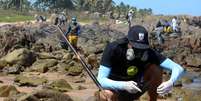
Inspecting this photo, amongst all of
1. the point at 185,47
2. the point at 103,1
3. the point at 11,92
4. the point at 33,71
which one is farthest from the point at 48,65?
the point at 103,1

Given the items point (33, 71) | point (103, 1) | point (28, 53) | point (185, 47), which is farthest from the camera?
point (103, 1)

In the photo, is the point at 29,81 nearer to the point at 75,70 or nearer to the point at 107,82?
the point at 75,70

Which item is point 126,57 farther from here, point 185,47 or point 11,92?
point 185,47

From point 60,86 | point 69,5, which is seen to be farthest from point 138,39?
point 69,5

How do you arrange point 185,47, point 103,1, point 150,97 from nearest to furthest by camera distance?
point 150,97 → point 185,47 → point 103,1

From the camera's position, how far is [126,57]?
685cm

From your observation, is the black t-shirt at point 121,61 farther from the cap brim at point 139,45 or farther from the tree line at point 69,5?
the tree line at point 69,5

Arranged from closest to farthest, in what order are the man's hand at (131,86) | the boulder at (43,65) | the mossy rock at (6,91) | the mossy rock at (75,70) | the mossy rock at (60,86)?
1. the man's hand at (131,86)
2. the mossy rock at (6,91)
3. the mossy rock at (60,86)
4. the mossy rock at (75,70)
5. the boulder at (43,65)

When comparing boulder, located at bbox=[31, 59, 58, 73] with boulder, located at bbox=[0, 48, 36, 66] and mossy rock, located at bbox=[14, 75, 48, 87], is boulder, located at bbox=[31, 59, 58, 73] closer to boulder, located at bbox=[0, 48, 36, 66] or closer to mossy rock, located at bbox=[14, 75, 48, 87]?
boulder, located at bbox=[0, 48, 36, 66]

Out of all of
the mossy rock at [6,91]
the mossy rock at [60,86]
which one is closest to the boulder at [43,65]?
the mossy rock at [60,86]

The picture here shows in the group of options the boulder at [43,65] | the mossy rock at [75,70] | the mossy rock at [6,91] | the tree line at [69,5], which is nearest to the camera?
the mossy rock at [6,91]

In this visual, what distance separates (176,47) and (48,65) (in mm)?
16659

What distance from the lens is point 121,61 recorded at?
6938 mm

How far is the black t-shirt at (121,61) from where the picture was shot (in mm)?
6840
